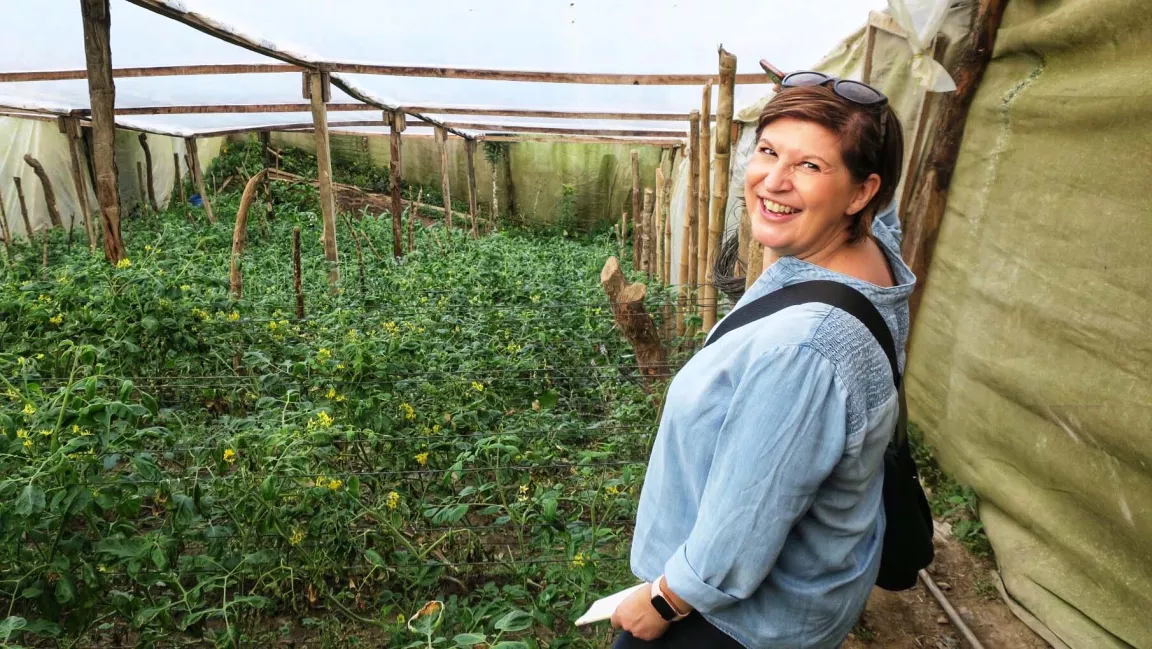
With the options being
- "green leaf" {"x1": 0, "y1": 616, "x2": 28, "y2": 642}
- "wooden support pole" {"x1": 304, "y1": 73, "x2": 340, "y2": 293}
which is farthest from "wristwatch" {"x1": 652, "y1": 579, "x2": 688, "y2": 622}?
"wooden support pole" {"x1": 304, "y1": 73, "x2": 340, "y2": 293}

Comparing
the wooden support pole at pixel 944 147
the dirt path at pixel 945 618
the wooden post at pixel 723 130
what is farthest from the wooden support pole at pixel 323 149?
the dirt path at pixel 945 618

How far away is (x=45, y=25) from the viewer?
531cm

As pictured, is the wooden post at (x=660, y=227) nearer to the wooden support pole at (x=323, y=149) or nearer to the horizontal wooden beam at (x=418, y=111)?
the horizontal wooden beam at (x=418, y=111)

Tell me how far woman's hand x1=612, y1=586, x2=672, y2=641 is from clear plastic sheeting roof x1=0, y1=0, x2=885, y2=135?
12.5 ft

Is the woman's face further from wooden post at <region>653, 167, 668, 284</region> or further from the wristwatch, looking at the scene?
wooden post at <region>653, 167, 668, 284</region>

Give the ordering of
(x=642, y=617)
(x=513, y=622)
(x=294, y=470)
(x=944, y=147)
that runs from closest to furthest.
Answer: (x=642, y=617) < (x=513, y=622) < (x=294, y=470) < (x=944, y=147)

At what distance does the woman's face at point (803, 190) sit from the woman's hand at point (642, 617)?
60 centimetres

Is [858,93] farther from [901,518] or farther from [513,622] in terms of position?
[513,622]

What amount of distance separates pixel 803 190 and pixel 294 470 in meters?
1.51

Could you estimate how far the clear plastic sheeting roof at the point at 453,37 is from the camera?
4.82m

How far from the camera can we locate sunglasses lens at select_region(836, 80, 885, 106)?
1.10 meters

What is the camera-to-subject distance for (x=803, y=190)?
1.11 meters

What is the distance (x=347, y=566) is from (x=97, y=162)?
2805mm

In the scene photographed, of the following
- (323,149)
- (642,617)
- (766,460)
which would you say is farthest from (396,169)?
(766,460)
